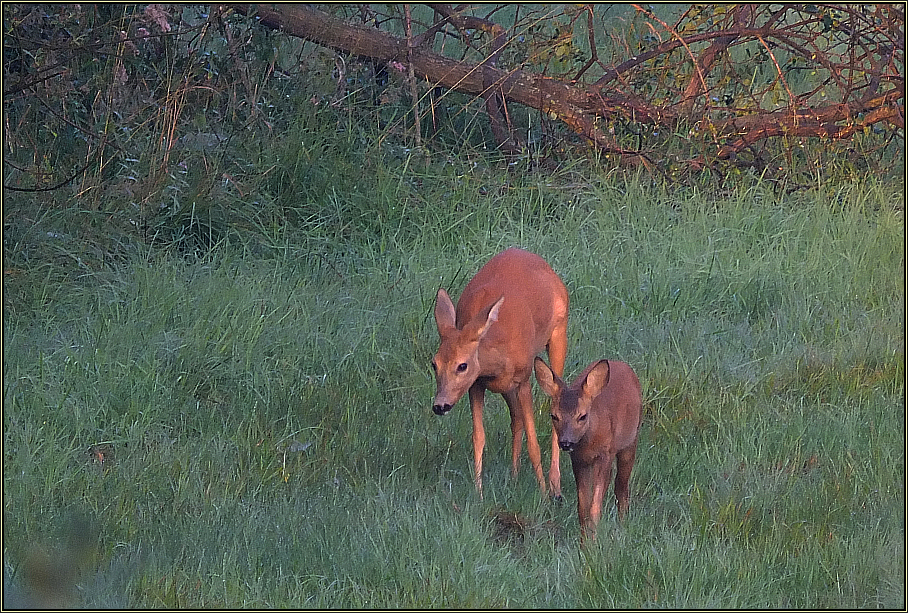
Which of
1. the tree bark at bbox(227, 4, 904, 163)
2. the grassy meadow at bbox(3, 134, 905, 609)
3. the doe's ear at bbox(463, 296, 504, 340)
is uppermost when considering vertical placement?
the tree bark at bbox(227, 4, 904, 163)

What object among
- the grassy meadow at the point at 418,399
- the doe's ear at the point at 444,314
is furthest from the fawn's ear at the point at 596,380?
the doe's ear at the point at 444,314

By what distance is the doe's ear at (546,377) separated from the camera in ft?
13.8

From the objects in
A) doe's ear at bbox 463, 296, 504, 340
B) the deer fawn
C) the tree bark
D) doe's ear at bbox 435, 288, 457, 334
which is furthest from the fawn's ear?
the tree bark

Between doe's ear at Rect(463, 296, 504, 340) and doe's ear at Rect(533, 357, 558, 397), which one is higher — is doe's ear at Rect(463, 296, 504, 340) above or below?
above

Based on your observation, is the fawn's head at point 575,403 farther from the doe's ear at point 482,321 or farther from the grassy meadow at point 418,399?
the doe's ear at point 482,321

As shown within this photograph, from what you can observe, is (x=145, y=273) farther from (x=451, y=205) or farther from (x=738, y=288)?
(x=738, y=288)

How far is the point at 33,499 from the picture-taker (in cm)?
430

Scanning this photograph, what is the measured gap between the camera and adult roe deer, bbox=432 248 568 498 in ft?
15.0

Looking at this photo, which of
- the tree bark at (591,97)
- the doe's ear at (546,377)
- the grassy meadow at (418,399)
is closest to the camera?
the grassy meadow at (418,399)

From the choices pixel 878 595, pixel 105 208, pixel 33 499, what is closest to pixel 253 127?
pixel 105 208

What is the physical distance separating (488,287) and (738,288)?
227cm

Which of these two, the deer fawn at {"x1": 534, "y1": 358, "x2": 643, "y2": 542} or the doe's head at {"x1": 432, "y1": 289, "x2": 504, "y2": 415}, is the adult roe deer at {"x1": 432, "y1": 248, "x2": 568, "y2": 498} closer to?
the doe's head at {"x1": 432, "y1": 289, "x2": 504, "y2": 415}

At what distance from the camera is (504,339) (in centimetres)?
488

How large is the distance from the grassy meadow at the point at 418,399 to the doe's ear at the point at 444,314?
628 mm
